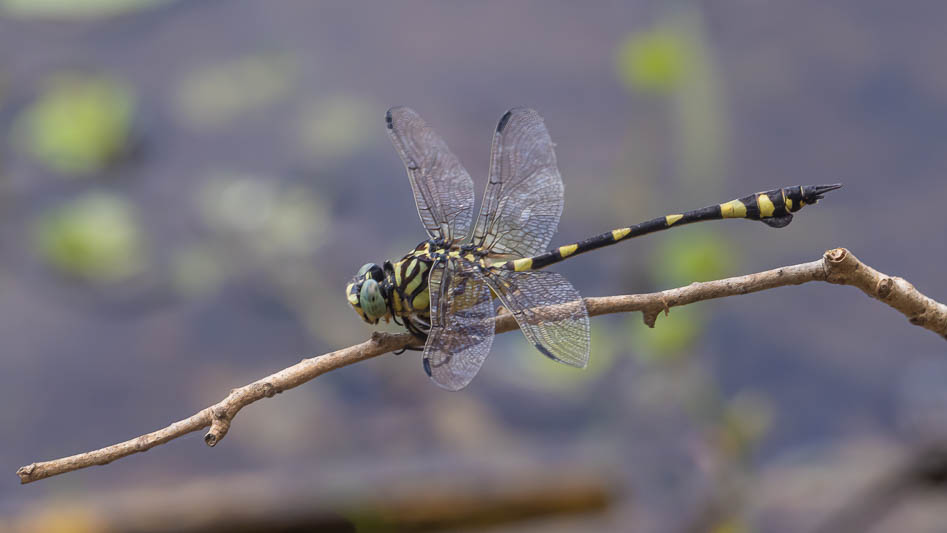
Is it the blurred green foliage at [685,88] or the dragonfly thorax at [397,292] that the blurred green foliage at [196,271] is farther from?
the dragonfly thorax at [397,292]

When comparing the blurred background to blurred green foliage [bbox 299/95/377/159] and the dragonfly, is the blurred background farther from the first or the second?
the dragonfly

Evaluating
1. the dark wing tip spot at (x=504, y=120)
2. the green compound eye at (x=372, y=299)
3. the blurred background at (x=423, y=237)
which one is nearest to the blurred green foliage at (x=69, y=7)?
the blurred background at (x=423, y=237)

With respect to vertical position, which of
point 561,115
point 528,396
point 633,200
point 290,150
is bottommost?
point 528,396

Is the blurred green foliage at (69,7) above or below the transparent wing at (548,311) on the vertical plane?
above

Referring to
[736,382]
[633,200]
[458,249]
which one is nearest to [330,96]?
[633,200]

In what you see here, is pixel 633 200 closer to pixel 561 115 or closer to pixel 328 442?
pixel 561 115

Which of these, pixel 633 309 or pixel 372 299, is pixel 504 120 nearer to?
pixel 372 299
